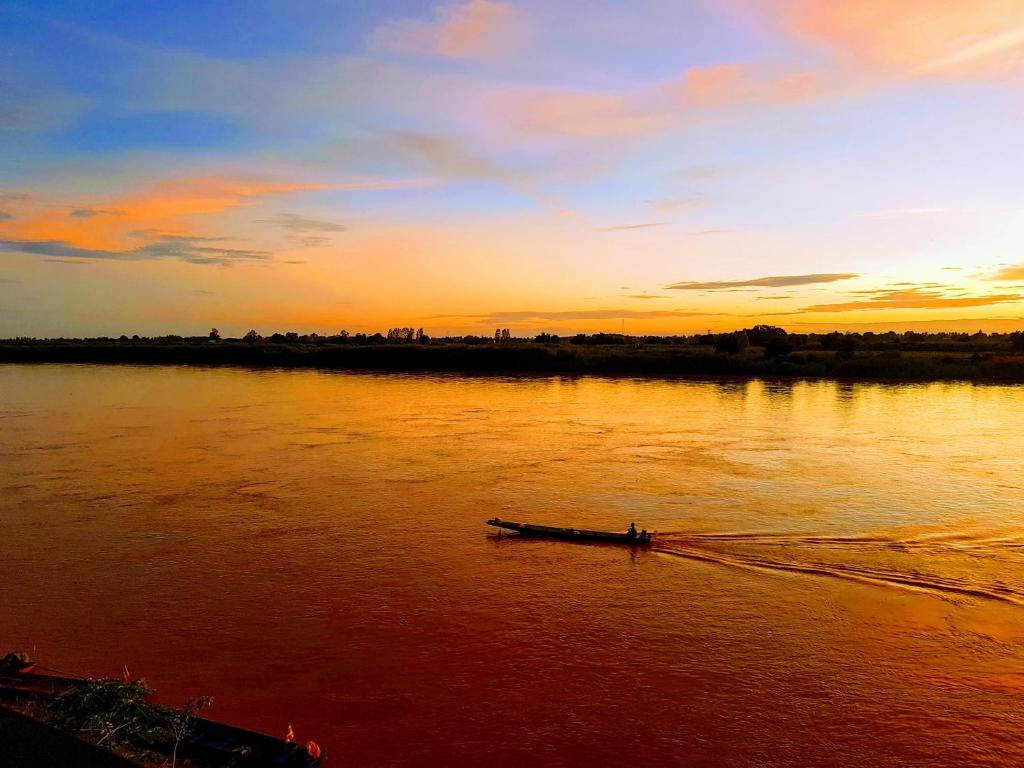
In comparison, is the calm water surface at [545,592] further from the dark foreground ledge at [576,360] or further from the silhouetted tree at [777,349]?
the silhouetted tree at [777,349]

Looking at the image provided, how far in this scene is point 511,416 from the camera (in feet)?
90.3

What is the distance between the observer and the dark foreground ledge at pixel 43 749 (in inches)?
169

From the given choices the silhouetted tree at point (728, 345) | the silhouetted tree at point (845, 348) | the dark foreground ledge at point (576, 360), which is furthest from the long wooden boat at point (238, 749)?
the silhouetted tree at point (728, 345)

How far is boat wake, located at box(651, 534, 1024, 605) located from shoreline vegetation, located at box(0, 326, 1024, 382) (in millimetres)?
34230

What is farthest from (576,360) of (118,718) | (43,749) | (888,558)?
(43,749)

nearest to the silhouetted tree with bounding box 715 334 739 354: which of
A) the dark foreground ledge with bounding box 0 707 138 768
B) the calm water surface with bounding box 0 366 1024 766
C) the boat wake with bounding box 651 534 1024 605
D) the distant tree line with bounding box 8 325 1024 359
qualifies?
the distant tree line with bounding box 8 325 1024 359

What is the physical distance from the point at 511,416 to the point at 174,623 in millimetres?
19154

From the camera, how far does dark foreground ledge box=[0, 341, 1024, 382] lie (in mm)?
43688

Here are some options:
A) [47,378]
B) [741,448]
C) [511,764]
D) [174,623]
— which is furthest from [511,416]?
[47,378]

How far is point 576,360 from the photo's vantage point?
51844 millimetres

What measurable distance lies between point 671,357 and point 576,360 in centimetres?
665

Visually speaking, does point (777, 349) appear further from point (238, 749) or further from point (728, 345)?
point (238, 749)

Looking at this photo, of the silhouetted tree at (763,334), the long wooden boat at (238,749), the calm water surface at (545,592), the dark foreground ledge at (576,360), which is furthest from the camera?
the silhouetted tree at (763,334)

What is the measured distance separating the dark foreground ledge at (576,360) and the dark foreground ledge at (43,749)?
44599mm
